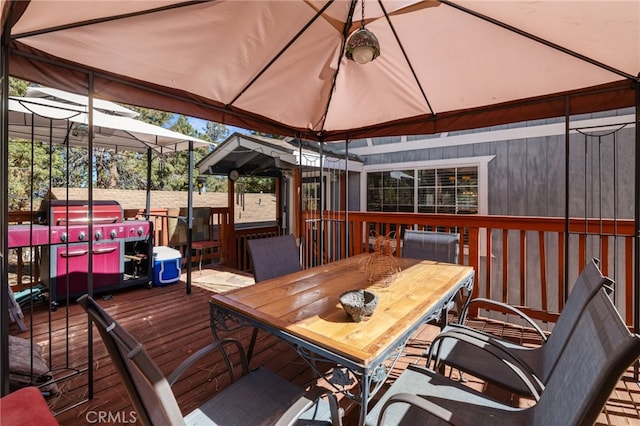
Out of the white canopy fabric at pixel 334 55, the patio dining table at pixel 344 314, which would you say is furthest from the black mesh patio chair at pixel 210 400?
the white canopy fabric at pixel 334 55

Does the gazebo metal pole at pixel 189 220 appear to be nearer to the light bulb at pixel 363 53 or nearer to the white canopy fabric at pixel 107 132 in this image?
the white canopy fabric at pixel 107 132

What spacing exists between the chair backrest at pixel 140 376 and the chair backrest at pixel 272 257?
140 centimetres

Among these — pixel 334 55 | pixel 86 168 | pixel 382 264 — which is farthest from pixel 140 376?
pixel 86 168

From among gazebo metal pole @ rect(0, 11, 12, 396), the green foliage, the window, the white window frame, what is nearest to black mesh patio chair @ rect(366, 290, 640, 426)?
gazebo metal pole @ rect(0, 11, 12, 396)

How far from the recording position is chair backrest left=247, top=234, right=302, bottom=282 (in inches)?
94.1

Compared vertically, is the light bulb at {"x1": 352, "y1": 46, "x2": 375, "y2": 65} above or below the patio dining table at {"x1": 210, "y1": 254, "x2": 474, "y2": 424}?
above

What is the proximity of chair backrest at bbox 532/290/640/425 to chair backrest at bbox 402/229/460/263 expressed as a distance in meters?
1.81

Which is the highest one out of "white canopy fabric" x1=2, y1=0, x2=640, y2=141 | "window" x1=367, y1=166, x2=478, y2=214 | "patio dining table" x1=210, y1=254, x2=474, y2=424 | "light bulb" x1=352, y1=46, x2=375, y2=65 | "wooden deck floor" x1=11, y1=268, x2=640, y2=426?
"white canopy fabric" x1=2, y1=0, x2=640, y2=141

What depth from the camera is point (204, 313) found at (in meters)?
3.46

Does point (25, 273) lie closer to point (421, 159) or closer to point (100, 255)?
point (100, 255)

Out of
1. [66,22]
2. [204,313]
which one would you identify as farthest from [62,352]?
[66,22]

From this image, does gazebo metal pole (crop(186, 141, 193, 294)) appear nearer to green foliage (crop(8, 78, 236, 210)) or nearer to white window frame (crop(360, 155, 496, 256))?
green foliage (crop(8, 78, 236, 210))

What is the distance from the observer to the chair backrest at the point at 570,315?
1389 mm

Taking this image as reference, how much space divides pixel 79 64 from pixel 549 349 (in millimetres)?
3415
